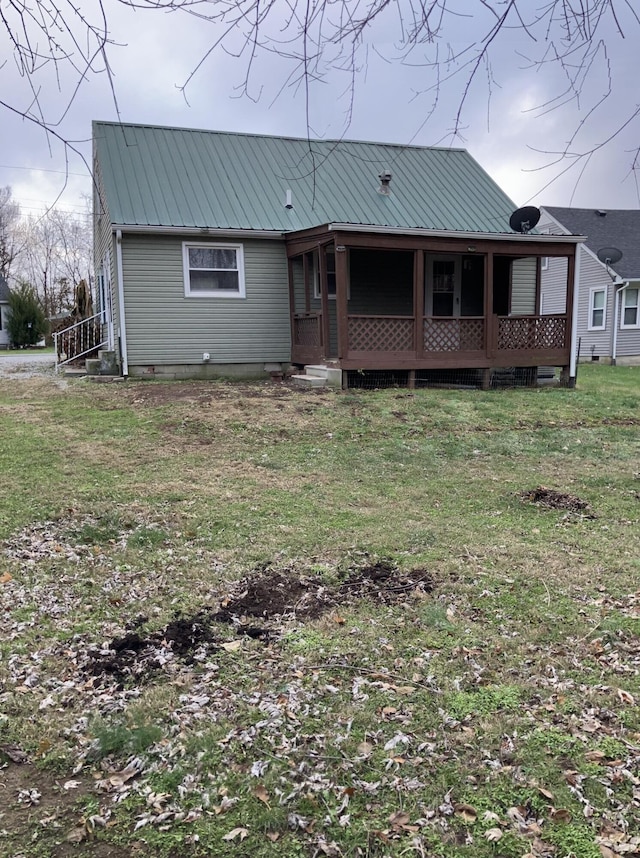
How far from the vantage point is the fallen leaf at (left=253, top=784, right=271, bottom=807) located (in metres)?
2.22

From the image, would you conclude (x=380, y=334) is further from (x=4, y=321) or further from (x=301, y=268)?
(x=4, y=321)

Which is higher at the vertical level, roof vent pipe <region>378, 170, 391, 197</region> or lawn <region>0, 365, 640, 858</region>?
roof vent pipe <region>378, 170, 391, 197</region>

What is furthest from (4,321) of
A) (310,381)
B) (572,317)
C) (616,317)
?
(572,317)

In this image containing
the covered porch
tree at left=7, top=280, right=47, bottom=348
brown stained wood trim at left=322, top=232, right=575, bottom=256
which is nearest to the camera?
brown stained wood trim at left=322, top=232, right=575, bottom=256

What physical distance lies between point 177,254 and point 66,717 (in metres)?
11.7

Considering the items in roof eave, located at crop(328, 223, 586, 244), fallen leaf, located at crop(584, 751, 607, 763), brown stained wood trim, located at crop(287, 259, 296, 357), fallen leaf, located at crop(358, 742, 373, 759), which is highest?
roof eave, located at crop(328, 223, 586, 244)

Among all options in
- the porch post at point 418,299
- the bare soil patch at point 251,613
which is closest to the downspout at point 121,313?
the porch post at point 418,299

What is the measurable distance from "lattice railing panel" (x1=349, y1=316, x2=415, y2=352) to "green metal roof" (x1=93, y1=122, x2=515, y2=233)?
250 centimetres

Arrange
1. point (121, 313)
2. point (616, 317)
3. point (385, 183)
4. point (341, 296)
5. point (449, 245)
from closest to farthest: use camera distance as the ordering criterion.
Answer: point (341, 296) < point (449, 245) < point (121, 313) < point (385, 183) < point (616, 317)

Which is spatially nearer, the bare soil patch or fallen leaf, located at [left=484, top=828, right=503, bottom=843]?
fallen leaf, located at [left=484, top=828, right=503, bottom=843]

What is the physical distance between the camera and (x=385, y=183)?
15.2 metres

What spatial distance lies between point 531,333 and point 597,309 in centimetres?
1041

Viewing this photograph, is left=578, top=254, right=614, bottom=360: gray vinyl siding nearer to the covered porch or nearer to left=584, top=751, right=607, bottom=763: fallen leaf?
the covered porch

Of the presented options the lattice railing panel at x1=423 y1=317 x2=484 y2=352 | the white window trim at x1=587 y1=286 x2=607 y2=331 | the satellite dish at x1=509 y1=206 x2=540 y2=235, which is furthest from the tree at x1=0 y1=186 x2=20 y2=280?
the white window trim at x1=587 y1=286 x2=607 y2=331
